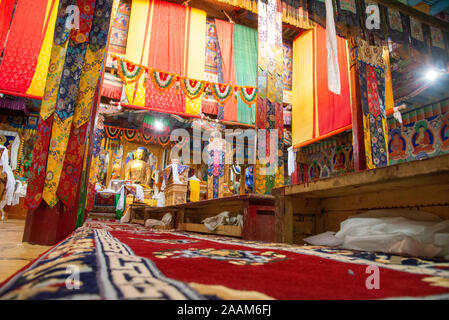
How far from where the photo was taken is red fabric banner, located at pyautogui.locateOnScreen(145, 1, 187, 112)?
6730mm

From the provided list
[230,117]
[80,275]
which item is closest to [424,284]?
[80,275]

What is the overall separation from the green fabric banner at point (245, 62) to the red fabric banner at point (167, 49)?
1.56 m

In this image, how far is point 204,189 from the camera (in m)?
7.72

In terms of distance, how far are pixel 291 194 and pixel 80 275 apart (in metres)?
1.54

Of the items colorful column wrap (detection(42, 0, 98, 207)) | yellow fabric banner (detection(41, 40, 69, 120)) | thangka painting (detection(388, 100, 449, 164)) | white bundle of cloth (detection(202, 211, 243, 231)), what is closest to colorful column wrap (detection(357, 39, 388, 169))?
white bundle of cloth (detection(202, 211, 243, 231))

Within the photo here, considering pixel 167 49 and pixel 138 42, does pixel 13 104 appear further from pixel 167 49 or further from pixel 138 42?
pixel 167 49

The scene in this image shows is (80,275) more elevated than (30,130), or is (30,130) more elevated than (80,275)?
(30,130)

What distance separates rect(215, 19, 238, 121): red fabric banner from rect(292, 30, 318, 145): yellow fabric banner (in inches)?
69.9

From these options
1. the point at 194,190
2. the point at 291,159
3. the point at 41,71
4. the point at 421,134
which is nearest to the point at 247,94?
the point at 291,159

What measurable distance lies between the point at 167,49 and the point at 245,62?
224 cm

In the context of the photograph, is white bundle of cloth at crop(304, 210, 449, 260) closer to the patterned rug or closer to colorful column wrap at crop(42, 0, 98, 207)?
the patterned rug

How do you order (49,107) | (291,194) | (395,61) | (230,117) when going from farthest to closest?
(230,117)
(395,61)
(49,107)
(291,194)

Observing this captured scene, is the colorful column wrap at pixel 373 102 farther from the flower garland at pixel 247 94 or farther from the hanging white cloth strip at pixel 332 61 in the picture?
the flower garland at pixel 247 94
